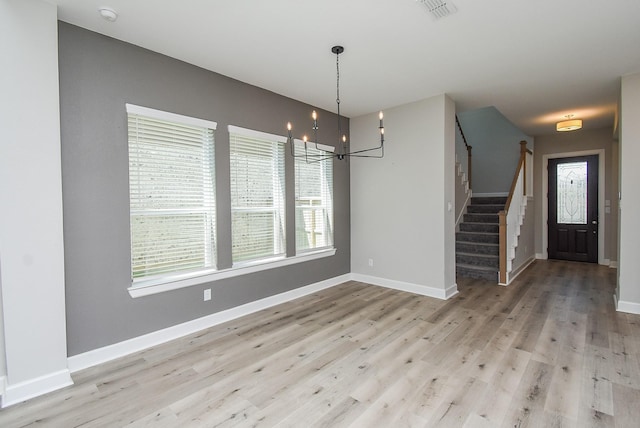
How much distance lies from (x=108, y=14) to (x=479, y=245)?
6.02 meters

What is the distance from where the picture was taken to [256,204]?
390 cm

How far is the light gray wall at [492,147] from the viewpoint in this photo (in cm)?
723

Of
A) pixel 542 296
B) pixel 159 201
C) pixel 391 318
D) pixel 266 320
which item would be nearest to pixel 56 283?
pixel 159 201

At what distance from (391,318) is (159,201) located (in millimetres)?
2833

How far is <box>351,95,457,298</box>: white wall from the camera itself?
14.1 feet

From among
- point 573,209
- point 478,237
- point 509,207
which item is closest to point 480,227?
point 478,237

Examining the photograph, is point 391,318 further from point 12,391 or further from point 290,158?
point 12,391

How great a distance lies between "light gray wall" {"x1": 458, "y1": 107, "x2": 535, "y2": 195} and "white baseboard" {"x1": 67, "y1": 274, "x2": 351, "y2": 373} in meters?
5.66

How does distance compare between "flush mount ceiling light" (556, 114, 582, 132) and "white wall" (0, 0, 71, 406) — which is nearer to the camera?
"white wall" (0, 0, 71, 406)

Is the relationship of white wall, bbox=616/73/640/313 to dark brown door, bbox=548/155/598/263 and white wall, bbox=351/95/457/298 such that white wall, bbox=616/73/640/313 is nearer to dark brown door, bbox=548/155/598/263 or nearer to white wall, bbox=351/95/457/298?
white wall, bbox=351/95/457/298

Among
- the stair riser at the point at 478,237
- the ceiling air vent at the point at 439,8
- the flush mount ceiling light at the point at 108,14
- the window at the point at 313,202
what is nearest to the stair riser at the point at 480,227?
the stair riser at the point at 478,237

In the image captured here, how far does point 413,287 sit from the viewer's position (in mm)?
4609

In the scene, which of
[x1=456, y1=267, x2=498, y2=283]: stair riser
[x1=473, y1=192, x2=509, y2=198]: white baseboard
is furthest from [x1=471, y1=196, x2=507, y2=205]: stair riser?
[x1=456, y1=267, x2=498, y2=283]: stair riser

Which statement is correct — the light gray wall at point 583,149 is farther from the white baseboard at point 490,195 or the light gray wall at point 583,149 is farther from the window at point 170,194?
the window at point 170,194
